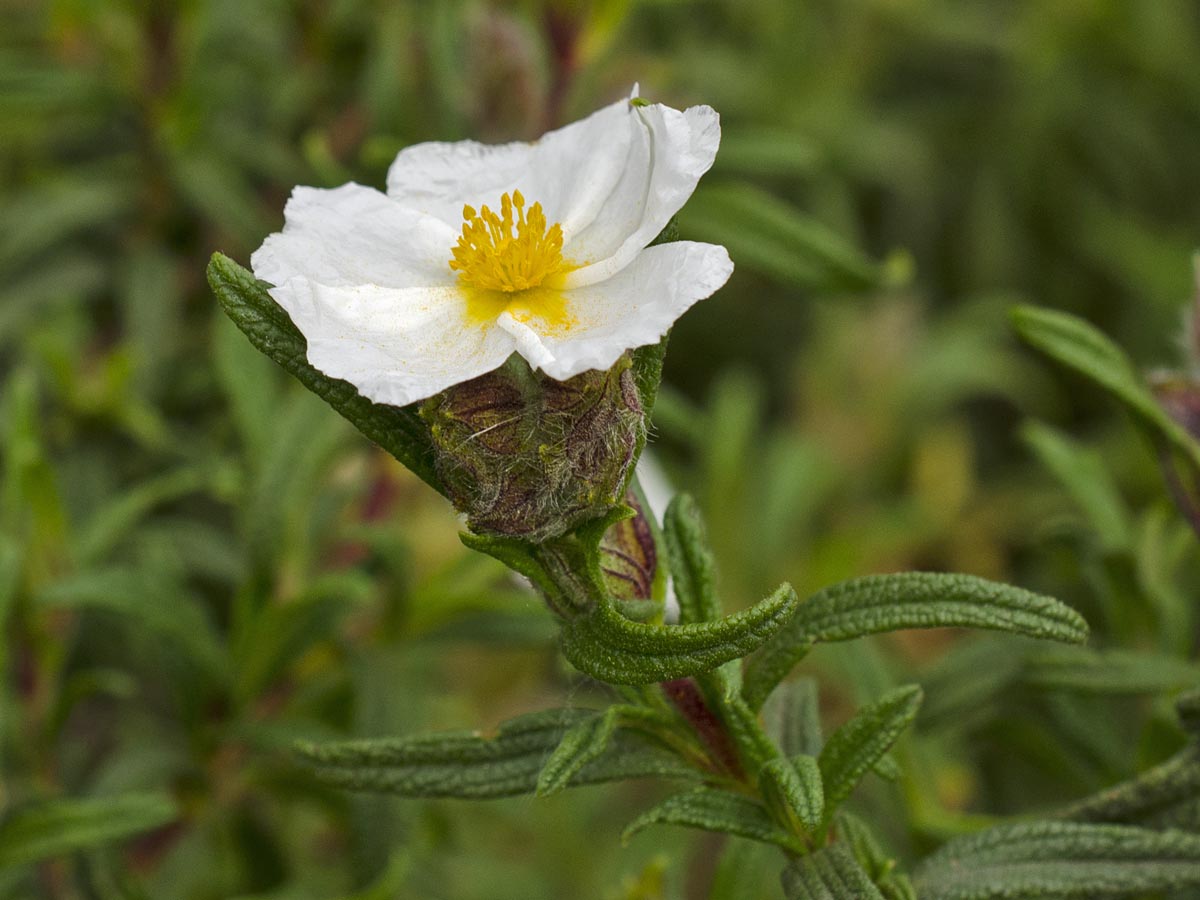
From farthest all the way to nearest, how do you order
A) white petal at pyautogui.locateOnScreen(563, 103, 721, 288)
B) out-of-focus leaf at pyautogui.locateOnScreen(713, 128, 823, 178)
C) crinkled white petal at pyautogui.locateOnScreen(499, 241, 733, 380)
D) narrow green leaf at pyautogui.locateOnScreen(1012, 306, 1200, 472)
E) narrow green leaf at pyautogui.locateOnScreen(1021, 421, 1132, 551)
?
out-of-focus leaf at pyautogui.locateOnScreen(713, 128, 823, 178)
narrow green leaf at pyautogui.locateOnScreen(1021, 421, 1132, 551)
narrow green leaf at pyautogui.locateOnScreen(1012, 306, 1200, 472)
white petal at pyautogui.locateOnScreen(563, 103, 721, 288)
crinkled white petal at pyautogui.locateOnScreen(499, 241, 733, 380)

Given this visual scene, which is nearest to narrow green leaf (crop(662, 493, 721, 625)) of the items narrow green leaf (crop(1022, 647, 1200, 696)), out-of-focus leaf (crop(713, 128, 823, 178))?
narrow green leaf (crop(1022, 647, 1200, 696))

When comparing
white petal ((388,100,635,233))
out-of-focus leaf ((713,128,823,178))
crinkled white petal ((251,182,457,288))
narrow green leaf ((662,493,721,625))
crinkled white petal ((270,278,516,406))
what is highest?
out-of-focus leaf ((713,128,823,178))

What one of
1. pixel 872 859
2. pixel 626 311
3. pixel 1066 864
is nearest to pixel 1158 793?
pixel 1066 864

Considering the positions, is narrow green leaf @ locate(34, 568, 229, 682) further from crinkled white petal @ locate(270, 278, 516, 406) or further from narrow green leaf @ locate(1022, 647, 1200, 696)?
narrow green leaf @ locate(1022, 647, 1200, 696)

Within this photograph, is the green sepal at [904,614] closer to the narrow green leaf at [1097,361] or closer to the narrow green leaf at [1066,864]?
the narrow green leaf at [1066,864]

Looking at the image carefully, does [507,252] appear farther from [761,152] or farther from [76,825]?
[761,152]

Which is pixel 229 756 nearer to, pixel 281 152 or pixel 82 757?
pixel 82 757
